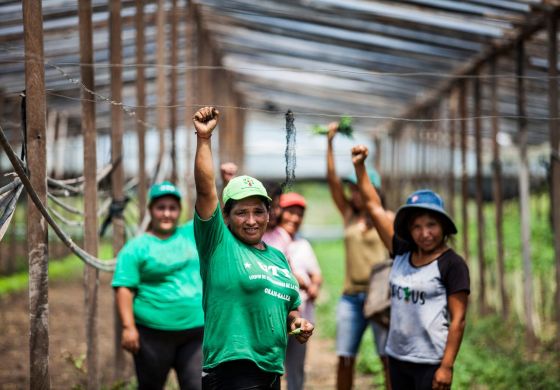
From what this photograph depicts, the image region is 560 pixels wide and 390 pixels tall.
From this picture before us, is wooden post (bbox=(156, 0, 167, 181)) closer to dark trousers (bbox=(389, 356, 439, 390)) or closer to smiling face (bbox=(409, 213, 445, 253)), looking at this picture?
smiling face (bbox=(409, 213, 445, 253))

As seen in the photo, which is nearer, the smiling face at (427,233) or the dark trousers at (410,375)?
the dark trousers at (410,375)

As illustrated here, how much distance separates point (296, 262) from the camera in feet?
17.3

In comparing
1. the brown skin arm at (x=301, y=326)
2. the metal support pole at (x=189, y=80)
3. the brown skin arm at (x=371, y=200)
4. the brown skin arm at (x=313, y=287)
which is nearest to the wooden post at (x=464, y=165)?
the metal support pole at (x=189, y=80)

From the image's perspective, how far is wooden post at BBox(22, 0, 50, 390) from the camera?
3.64 meters

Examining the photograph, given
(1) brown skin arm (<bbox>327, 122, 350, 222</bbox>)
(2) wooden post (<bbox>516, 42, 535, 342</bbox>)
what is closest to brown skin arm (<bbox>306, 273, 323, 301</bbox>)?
(1) brown skin arm (<bbox>327, 122, 350, 222</bbox>)

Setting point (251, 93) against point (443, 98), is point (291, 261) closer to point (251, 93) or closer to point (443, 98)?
point (443, 98)

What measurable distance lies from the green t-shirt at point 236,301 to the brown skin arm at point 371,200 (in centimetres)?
128

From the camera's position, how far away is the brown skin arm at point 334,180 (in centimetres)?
500

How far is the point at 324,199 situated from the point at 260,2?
85.0 feet

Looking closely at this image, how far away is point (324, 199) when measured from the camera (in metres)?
34.1

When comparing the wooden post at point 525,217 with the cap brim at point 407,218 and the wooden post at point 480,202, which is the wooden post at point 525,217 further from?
the cap brim at point 407,218

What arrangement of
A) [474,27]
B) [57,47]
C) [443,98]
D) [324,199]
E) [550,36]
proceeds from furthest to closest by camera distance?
[324,199], [443,98], [57,47], [474,27], [550,36]

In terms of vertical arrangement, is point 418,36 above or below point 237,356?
above

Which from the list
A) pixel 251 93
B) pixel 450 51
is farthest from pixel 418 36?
pixel 251 93
